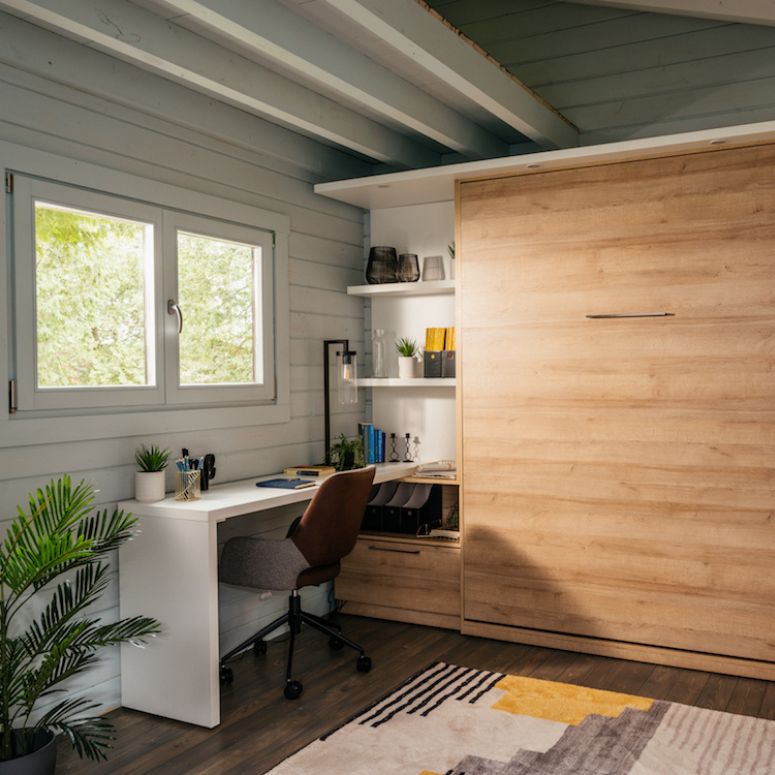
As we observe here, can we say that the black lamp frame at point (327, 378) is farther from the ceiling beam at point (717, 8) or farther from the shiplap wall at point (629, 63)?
the ceiling beam at point (717, 8)

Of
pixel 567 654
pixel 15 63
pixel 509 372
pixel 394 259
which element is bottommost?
pixel 567 654

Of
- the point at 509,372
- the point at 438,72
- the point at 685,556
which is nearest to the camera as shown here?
the point at 438,72

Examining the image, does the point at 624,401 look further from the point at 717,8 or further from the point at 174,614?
the point at 174,614

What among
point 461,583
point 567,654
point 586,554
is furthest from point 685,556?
point 461,583

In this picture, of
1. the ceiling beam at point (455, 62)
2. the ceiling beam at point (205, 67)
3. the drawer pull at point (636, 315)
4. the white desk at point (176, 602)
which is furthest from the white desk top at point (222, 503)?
the ceiling beam at point (455, 62)

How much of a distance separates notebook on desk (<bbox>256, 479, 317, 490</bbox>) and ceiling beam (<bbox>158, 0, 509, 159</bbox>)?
1603 millimetres

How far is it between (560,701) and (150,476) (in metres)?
1.75

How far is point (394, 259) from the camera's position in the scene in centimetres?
431

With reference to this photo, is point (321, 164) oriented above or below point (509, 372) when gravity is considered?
above

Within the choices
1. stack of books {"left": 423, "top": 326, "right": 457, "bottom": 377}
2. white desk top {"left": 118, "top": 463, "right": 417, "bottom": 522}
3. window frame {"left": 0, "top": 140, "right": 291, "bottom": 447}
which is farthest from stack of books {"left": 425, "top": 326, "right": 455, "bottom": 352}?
white desk top {"left": 118, "top": 463, "right": 417, "bottom": 522}

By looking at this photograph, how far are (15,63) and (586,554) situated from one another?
2.90m

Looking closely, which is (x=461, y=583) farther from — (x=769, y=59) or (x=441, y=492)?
(x=769, y=59)

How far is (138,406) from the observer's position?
10.3 ft

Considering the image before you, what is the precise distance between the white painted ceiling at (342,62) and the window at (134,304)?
0.55 metres
